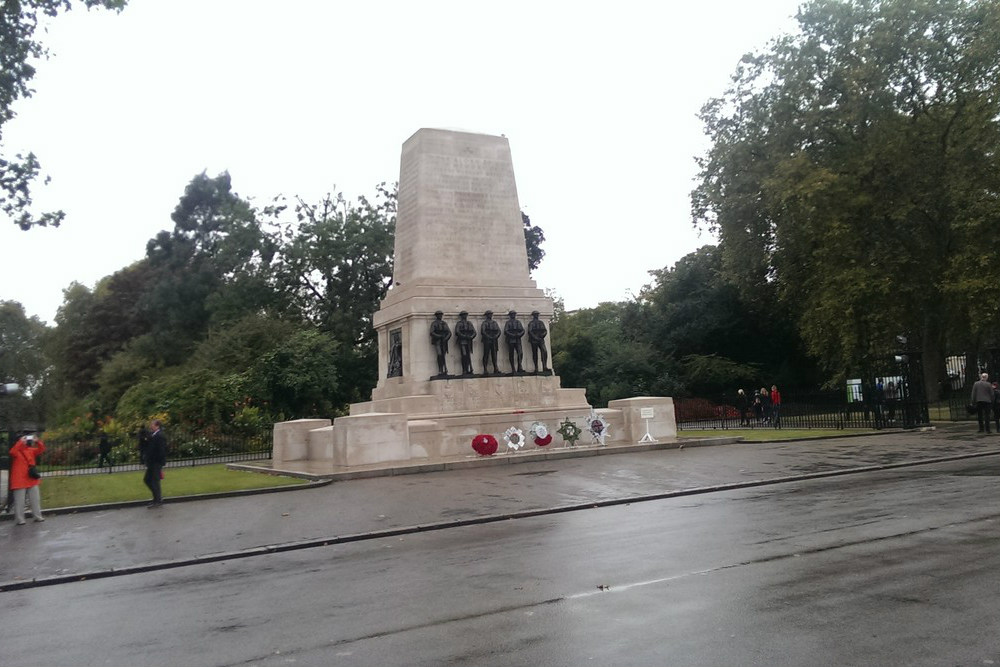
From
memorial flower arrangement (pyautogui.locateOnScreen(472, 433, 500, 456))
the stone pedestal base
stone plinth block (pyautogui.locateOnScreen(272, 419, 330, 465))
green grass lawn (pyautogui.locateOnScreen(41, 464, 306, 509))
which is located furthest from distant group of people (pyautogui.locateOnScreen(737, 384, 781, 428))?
green grass lawn (pyautogui.locateOnScreen(41, 464, 306, 509))

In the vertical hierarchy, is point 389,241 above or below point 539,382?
above

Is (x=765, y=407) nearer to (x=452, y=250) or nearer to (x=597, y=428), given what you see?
(x=597, y=428)

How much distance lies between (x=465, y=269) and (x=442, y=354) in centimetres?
320

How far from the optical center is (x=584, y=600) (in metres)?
6.63

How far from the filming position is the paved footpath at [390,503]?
10.9 meters

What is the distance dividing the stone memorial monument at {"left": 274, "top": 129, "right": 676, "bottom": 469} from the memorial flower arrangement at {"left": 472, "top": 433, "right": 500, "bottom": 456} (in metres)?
0.83

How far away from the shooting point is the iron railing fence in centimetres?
2706

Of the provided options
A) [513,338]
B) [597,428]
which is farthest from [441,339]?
[597,428]

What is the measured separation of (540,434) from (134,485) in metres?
9.97

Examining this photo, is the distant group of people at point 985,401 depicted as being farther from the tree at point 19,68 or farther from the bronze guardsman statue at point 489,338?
the tree at point 19,68

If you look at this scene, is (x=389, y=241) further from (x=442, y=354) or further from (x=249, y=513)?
(x=249, y=513)

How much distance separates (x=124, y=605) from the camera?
7699 millimetres

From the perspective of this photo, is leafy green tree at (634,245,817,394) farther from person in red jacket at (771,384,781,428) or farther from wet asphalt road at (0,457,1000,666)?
wet asphalt road at (0,457,1000,666)

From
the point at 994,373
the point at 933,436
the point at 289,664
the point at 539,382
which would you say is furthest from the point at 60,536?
the point at 994,373
